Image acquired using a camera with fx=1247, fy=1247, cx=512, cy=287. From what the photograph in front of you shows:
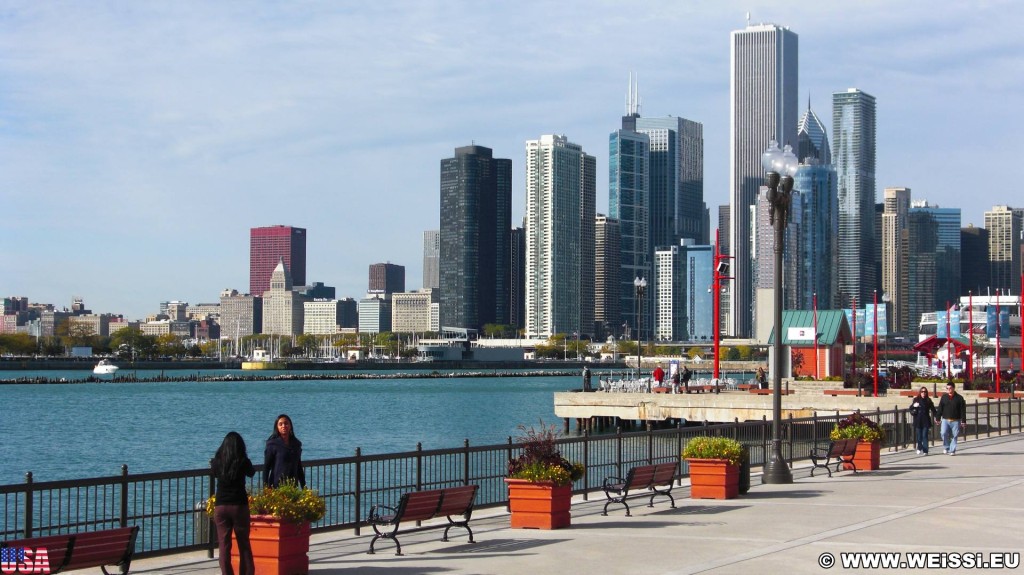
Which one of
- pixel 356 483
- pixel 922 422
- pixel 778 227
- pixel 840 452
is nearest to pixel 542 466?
pixel 356 483

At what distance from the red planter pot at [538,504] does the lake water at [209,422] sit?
3883 cm

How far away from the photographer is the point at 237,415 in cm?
10638

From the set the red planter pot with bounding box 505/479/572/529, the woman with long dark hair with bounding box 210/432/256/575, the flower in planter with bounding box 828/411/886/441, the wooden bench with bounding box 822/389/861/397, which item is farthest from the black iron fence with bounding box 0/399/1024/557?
the wooden bench with bounding box 822/389/861/397

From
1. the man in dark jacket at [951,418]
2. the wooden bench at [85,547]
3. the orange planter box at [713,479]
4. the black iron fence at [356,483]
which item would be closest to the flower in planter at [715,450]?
the orange planter box at [713,479]

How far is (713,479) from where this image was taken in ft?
74.9

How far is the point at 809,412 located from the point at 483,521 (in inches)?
1473

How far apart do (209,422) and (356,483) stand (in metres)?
80.5

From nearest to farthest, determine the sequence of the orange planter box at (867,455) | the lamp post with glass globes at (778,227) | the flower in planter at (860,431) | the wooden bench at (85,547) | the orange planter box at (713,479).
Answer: the wooden bench at (85,547) → the orange planter box at (713,479) → the lamp post with glass globes at (778,227) → the flower in planter at (860,431) → the orange planter box at (867,455)

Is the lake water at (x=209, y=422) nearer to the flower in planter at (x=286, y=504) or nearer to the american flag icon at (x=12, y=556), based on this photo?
the flower in planter at (x=286, y=504)

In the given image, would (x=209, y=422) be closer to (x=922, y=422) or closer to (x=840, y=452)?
(x=922, y=422)

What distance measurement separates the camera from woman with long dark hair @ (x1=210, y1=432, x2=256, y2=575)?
13969mm

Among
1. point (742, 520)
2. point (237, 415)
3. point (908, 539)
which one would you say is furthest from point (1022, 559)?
point (237, 415)

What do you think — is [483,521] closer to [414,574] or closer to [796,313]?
[414,574]

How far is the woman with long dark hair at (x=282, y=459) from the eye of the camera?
1600 cm
